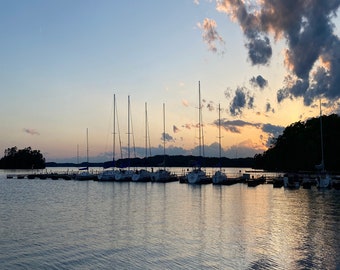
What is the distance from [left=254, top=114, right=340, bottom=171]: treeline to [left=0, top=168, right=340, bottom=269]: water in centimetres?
6622

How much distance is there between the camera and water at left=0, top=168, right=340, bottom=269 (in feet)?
77.8

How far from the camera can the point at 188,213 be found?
4644 cm

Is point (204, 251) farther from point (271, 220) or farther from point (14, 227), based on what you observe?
point (14, 227)

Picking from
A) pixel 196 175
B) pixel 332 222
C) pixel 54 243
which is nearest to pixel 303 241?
pixel 332 222

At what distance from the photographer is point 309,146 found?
378 ft

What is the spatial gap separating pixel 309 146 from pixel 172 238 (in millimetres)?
92542

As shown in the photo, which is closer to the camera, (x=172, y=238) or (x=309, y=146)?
(x=172, y=238)

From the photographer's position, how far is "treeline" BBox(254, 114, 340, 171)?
112750mm

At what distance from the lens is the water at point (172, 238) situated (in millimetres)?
23719

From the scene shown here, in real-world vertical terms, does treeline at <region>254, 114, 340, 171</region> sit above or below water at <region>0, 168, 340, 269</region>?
above

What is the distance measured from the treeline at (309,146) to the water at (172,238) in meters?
66.2

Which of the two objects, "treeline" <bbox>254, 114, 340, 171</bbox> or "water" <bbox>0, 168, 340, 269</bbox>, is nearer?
"water" <bbox>0, 168, 340, 269</bbox>

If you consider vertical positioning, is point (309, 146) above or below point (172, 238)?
above

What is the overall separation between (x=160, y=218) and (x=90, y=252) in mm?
16180
